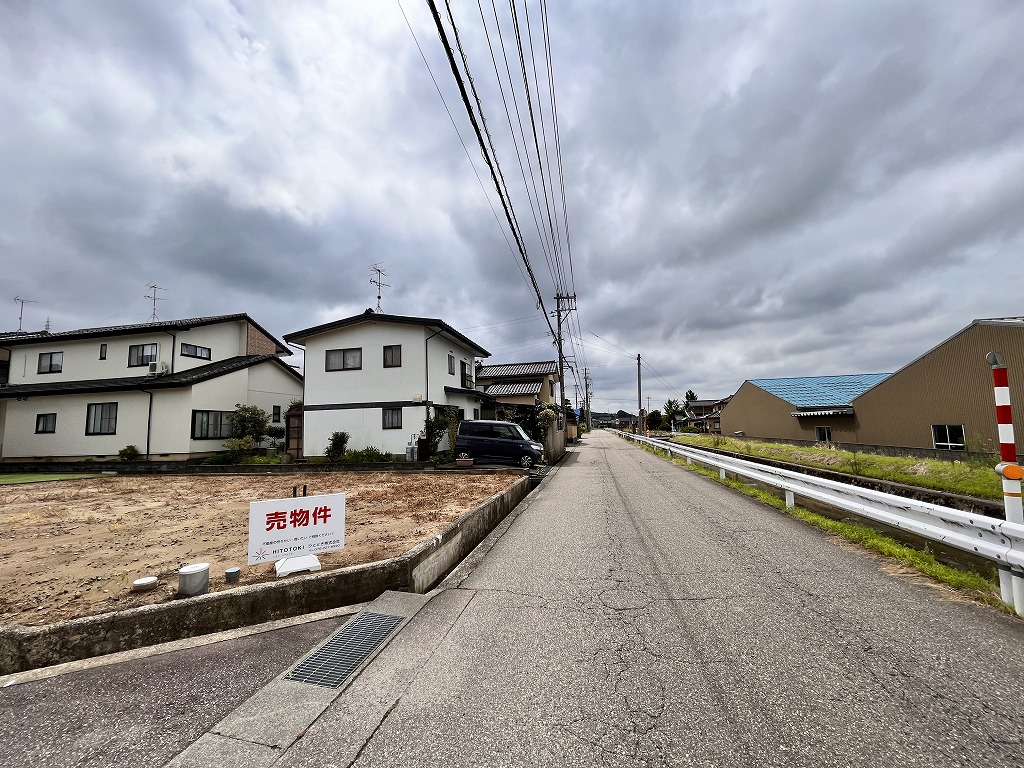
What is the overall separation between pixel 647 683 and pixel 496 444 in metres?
13.4

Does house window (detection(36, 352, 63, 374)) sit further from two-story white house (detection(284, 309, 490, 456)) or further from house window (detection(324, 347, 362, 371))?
house window (detection(324, 347, 362, 371))

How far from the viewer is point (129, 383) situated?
61.7 feet

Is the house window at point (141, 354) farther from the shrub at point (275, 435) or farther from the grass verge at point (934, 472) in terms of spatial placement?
the grass verge at point (934, 472)

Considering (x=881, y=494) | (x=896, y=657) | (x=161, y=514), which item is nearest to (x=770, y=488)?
(x=881, y=494)

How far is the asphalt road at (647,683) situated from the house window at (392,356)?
51.1 feet

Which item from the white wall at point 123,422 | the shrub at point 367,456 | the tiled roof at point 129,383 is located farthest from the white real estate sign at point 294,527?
the white wall at point 123,422

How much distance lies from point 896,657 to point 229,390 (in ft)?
78.5

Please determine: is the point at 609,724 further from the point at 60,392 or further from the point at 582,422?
the point at 582,422

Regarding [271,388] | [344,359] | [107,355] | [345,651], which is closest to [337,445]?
[344,359]

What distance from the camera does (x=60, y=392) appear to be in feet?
63.6

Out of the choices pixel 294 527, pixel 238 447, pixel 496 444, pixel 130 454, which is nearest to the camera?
pixel 294 527

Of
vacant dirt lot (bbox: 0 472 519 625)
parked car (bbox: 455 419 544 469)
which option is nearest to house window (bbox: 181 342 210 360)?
vacant dirt lot (bbox: 0 472 519 625)

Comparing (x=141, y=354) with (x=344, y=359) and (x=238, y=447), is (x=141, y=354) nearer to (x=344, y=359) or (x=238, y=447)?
(x=238, y=447)

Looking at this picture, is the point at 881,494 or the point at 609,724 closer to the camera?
A: the point at 609,724
